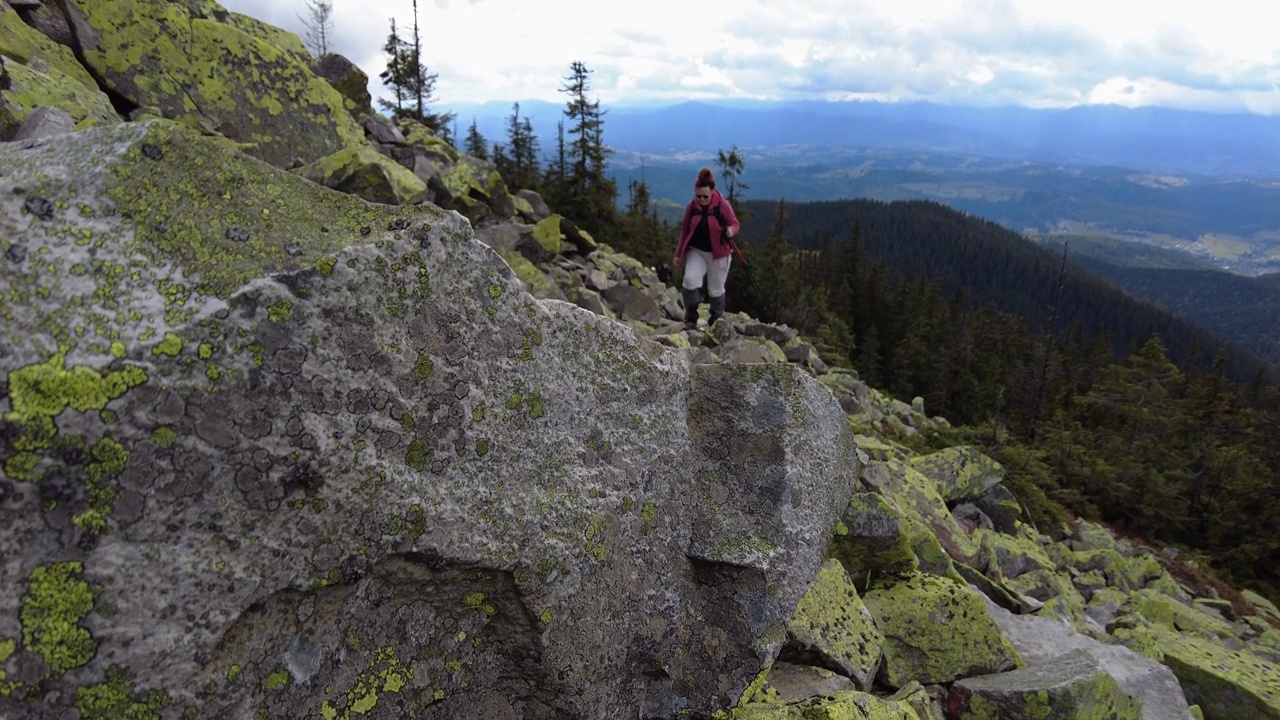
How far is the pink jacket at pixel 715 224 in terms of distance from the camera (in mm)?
14506

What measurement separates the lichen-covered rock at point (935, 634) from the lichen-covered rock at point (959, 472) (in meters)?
8.20

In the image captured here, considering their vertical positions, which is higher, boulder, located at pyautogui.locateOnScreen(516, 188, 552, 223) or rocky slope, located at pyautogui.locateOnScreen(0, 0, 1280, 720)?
boulder, located at pyautogui.locateOnScreen(516, 188, 552, 223)

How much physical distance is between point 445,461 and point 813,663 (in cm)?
490

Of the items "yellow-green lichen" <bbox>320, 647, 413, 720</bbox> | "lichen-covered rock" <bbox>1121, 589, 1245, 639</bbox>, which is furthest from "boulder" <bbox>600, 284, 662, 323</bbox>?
"yellow-green lichen" <bbox>320, 647, 413, 720</bbox>

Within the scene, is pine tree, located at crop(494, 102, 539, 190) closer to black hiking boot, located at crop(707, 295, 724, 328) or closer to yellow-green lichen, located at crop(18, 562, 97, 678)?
black hiking boot, located at crop(707, 295, 724, 328)

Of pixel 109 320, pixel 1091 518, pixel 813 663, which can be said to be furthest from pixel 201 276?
pixel 1091 518

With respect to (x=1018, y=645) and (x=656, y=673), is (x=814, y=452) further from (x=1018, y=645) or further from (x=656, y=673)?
(x=1018, y=645)

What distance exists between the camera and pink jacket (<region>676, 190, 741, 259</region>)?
14.5 meters

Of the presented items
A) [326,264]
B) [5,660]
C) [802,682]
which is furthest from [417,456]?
[802,682]

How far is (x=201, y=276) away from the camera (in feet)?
12.6

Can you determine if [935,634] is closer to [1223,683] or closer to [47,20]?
[1223,683]

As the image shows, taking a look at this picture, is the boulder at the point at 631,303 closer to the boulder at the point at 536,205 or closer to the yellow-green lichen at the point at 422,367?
the boulder at the point at 536,205

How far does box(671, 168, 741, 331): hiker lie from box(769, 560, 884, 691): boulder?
8.32 metres

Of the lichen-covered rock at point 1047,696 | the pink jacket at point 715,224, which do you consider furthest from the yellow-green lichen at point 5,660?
the pink jacket at point 715,224
